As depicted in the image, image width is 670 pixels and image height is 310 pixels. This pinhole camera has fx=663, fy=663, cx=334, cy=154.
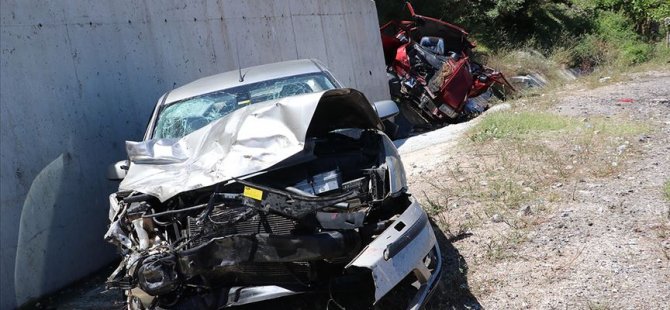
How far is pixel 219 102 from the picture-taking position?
575cm

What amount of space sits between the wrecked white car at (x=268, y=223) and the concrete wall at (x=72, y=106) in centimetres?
134

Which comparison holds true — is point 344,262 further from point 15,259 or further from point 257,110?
point 15,259

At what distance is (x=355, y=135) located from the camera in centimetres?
500

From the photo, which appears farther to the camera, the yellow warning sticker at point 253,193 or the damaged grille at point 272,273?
the damaged grille at point 272,273

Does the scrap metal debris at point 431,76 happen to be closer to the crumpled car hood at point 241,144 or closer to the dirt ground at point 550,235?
the dirt ground at point 550,235

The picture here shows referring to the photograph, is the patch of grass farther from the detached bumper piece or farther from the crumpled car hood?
the detached bumper piece

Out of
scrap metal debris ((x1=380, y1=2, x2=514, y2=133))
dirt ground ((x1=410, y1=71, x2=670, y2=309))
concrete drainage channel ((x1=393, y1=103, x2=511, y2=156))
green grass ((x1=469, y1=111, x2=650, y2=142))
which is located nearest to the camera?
dirt ground ((x1=410, y1=71, x2=670, y2=309))

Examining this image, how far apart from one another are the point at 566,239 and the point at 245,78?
3101mm

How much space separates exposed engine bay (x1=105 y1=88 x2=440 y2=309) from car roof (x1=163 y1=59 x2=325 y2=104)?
1731 millimetres

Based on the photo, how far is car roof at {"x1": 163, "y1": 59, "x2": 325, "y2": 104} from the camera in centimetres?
596

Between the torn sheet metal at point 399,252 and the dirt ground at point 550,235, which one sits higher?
the torn sheet metal at point 399,252

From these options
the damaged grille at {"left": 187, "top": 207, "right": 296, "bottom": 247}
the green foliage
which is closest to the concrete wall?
the damaged grille at {"left": 187, "top": 207, "right": 296, "bottom": 247}

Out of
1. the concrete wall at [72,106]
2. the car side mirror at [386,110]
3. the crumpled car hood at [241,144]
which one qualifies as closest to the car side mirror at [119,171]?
the crumpled car hood at [241,144]

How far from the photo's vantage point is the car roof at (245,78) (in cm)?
596
